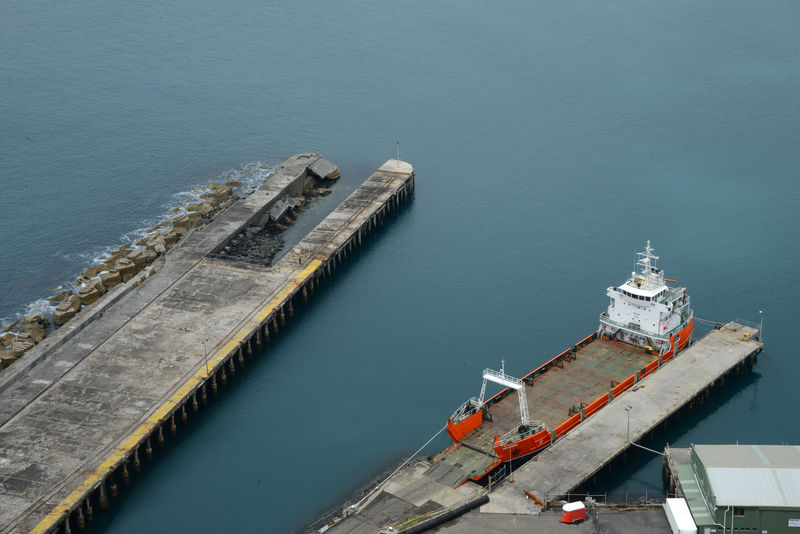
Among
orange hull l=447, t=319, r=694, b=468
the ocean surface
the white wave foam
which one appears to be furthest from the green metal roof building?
the white wave foam

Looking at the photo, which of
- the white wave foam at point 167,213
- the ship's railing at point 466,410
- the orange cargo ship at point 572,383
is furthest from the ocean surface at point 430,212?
the ship's railing at point 466,410

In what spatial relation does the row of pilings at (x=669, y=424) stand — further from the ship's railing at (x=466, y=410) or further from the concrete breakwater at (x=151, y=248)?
the concrete breakwater at (x=151, y=248)

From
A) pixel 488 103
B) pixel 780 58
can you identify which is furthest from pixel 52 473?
pixel 780 58

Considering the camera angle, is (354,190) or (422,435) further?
(354,190)

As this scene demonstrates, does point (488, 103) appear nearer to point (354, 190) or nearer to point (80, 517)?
point (354, 190)

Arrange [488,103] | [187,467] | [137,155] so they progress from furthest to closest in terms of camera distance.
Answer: [488,103]
[137,155]
[187,467]

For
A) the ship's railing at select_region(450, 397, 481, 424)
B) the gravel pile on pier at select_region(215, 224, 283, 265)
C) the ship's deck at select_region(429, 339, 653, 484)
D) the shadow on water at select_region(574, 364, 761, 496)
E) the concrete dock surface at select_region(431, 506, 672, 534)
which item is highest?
the gravel pile on pier at select_region(215, 224, 283, 265)

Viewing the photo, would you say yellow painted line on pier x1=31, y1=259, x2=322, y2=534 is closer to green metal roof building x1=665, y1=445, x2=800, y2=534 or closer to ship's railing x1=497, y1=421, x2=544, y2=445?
ship's railing x1=497, y1=421, x2=544, y2=445

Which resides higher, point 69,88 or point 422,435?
point 69,88
